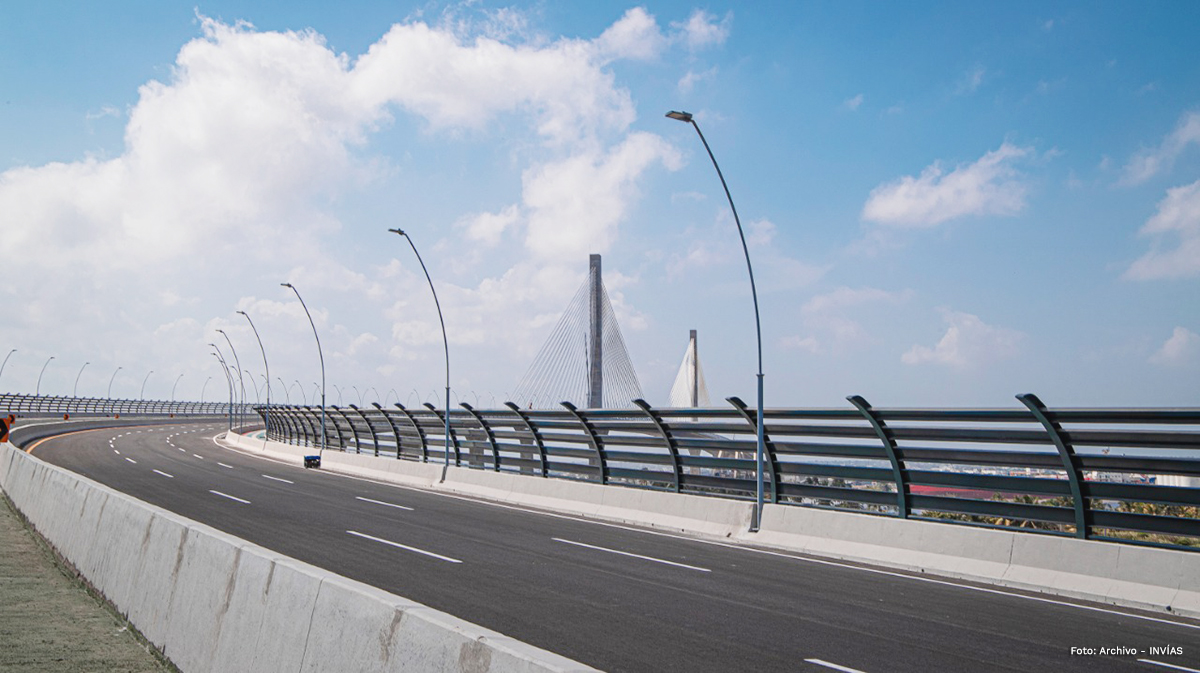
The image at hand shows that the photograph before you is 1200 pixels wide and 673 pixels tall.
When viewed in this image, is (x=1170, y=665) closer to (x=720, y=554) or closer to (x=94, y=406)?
(x=720, y=554)

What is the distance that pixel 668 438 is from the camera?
1902 centimetres

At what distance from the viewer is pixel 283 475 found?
109 feet

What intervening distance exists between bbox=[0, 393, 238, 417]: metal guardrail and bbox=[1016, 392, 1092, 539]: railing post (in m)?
90.3

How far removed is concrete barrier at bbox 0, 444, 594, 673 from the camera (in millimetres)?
4320

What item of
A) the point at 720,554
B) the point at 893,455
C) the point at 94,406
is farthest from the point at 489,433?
the point at 94,406

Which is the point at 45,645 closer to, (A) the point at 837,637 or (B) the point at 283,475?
(A) the point at 837,637

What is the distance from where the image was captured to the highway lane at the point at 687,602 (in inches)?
306

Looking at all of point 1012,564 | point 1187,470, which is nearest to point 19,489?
point 1012,564

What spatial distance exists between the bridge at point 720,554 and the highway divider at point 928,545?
0.03 m

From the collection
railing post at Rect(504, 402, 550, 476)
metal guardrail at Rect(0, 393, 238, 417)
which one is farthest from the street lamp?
metal guardrail at Rect(0, 393, 238, 417)

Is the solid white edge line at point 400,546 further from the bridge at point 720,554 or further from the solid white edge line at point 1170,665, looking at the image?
the solid white edge line at point 1170,665

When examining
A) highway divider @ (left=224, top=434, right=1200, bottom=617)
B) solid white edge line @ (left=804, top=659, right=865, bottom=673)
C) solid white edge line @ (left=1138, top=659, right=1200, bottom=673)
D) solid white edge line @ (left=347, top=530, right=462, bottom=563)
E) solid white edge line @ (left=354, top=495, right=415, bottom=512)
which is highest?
highway divider @ (left=224, top=434, right=1200, bottom=617)

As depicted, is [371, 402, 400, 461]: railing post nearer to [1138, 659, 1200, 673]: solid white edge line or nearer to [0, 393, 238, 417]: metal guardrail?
[1138, 659, 1200, 673]: solid white edge line

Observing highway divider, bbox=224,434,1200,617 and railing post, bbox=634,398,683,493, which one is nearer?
highway divider, bbox=224,434,1200,617
